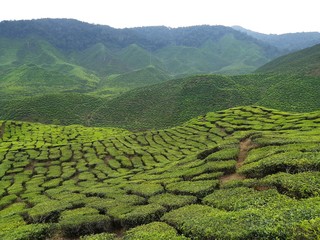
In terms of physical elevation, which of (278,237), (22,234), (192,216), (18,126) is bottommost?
(18,126)

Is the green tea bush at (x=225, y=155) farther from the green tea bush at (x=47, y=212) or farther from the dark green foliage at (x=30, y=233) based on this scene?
the dark green foliage at (x=30, y=233)

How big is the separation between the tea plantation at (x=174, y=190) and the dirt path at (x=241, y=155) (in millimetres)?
111

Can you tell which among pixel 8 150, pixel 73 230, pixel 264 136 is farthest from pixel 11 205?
pixel 264 136

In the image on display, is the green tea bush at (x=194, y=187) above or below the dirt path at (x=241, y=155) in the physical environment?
below

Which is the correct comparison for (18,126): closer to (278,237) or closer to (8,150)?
(8,150)

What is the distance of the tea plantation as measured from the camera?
1400 cm

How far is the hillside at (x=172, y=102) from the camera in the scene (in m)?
109

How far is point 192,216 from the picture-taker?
16.4 metres

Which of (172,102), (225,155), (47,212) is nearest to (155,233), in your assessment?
(47,212)

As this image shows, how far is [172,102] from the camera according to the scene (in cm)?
12431

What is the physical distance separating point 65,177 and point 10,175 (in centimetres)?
844

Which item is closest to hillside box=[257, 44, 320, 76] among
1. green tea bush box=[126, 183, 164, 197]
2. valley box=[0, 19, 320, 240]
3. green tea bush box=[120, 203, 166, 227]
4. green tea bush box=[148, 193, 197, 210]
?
valley box=[0, 19, 320, 240]

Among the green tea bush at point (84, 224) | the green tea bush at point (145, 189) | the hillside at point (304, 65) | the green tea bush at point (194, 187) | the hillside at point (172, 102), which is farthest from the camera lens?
the hillside at point (304, 65)

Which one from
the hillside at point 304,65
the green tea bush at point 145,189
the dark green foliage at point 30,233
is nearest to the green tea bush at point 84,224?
the dark green foliage at point 30,233
